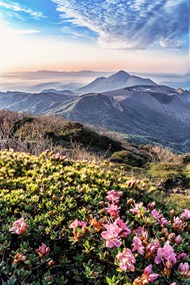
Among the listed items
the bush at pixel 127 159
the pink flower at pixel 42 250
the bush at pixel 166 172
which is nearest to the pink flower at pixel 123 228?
the pink flower at pixel 42 250

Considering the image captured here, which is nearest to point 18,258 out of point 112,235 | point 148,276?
point 112,235

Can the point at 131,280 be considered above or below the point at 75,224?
below

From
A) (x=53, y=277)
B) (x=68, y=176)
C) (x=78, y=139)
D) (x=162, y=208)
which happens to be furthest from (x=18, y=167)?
(x=78, y=139)

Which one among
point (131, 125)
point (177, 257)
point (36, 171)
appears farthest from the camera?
point (131, 125)

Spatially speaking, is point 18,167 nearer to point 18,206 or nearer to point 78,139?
point 18,206

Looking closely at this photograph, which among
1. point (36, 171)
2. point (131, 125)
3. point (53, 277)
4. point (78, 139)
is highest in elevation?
point (36, 171)

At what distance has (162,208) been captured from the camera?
421 cm

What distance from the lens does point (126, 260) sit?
2.57 metres

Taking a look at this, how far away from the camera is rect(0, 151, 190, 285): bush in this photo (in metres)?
2.66

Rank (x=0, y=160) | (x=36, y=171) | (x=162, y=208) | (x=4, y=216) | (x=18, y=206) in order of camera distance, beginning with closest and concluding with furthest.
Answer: (x=4, y=216) < (x=18, y=206) < (x=162, y=208) < (x=36, y=171) < (x=0, y=160)

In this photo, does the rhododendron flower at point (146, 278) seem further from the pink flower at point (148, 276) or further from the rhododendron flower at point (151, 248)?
the rhododendron flower at point (151, 248)

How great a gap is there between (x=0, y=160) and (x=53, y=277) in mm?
2685

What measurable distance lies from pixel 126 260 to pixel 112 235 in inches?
10.8

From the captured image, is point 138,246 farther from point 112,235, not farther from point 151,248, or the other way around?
point 112,235
